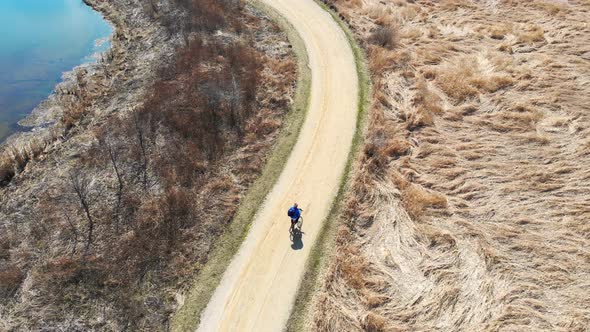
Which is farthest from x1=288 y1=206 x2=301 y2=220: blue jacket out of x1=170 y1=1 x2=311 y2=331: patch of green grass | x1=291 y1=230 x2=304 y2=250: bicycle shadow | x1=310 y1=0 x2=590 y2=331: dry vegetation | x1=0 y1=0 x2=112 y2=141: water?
x1=0 y1=0 x2=112 y2=141: water

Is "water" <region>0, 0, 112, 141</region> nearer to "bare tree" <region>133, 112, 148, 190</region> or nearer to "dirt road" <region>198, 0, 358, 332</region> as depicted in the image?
"bare tree" <region>133, 112, 148, 190</region>

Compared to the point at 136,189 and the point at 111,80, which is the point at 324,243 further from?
the point at 111,80

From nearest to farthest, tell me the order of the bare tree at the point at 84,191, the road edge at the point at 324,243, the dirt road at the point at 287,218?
the road edge at the point at 324,243 < the dirt road at the point at 287,218 < the bare tree at the point at 84,191

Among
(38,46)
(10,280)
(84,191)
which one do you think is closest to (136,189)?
(84,191)

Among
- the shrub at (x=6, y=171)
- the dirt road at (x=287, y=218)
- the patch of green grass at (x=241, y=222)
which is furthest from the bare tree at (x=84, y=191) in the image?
the dirt road at (x=287, y=218)

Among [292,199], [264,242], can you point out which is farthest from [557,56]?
[264,242]

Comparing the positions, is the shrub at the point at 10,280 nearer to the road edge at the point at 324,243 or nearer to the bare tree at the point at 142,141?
the bare tree at the point at 142,141

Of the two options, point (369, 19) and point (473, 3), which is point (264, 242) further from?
point (473, 3)
